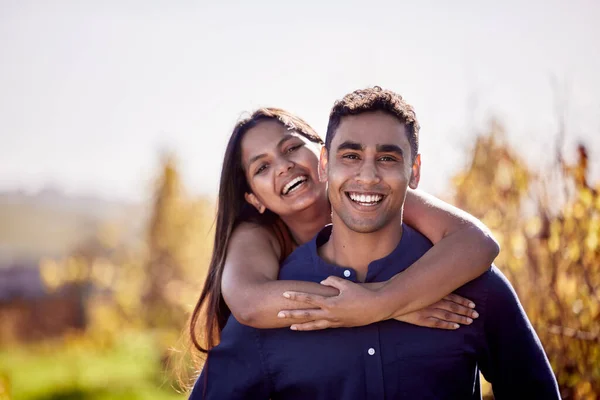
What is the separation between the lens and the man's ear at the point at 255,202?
363cm

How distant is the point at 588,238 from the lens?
418 centimetres

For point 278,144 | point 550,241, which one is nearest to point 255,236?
point 278,144

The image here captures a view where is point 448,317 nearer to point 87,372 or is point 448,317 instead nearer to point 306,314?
point 306,314

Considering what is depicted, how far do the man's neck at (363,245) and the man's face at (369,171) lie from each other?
7 cm

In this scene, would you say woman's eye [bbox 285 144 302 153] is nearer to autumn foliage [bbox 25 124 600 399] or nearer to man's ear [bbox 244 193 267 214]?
man's ear [bbox 244 193 267 214]

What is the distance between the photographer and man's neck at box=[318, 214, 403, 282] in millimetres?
2709

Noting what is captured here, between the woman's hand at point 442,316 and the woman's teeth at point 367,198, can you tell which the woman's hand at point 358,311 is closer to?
the woman's hand at point 442,316

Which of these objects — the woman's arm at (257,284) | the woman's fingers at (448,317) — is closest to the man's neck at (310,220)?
the woman's arm at (257,284)

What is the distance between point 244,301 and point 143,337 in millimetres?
12064

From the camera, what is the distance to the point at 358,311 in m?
2.44

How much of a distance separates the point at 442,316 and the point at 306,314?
1.71 ft

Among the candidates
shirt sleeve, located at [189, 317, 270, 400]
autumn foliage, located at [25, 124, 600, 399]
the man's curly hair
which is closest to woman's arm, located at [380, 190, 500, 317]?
the man's curly hair

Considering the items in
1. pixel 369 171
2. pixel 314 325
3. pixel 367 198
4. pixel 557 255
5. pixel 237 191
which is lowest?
pixel 557 255

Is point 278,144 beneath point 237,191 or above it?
above
